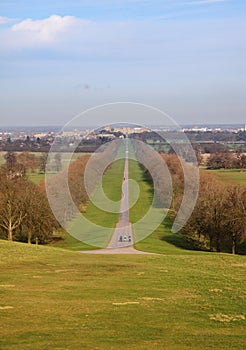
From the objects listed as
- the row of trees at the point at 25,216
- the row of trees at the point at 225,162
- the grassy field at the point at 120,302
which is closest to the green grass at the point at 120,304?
the grassy field at the point at 120,302

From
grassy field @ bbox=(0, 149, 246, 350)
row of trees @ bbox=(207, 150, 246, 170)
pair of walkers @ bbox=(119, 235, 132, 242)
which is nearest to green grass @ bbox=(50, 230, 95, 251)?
pair of walkers @ bbox=(119, 235, 132, 242)

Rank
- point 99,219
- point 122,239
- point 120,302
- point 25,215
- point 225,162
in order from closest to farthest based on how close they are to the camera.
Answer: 1. point 120,302
2. point 122,239
3. point 25,215
4. point 99,219
5. point 225,162

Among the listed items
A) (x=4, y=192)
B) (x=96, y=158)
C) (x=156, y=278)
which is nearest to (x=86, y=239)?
(x=4, y=192)

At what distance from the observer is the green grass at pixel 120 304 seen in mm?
16922

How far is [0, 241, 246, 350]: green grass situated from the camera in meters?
16.9

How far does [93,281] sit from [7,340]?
34.6 ft

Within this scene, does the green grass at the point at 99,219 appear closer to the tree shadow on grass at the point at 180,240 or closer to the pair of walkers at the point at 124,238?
the pair of walkers at the point at 124,238

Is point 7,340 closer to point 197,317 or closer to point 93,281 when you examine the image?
point 197,317

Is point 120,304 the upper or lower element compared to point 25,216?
lower

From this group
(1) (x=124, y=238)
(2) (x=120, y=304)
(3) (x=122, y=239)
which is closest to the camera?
(2) (x=120, y=304)

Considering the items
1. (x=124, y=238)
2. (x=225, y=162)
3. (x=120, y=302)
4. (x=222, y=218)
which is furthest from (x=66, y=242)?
(x=225, y=162)

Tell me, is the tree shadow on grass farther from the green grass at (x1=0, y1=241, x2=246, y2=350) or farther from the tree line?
the green grass at (x1=0, y1=241, x2=246, y2=350)

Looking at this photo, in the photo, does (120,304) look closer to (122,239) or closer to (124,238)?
(122,239)

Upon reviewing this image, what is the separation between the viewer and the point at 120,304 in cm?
2186
